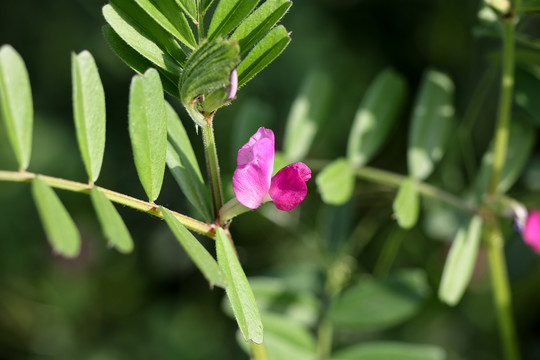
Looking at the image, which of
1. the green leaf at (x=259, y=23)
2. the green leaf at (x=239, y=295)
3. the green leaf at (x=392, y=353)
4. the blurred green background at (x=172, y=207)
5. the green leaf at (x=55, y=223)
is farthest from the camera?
the blurred green background at (x=172, y=207)

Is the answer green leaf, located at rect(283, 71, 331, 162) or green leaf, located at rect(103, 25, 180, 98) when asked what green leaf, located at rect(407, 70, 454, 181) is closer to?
green leaf, located at rect(283, 71, 331, 162)

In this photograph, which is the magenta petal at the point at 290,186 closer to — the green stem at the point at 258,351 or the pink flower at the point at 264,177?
the pink flower at the point at 264,177

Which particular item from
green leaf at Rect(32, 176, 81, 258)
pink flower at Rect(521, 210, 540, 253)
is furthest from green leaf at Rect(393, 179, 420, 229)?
green leaf at Rect(32, 176, 81, 258)

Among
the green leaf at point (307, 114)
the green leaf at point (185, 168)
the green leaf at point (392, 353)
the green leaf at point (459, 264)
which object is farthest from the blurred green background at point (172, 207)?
the green leaf at point (185, 168)

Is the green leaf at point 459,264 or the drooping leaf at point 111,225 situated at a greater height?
the green leaf at point 459,264

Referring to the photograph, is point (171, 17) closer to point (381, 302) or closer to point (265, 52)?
point (265, 52)

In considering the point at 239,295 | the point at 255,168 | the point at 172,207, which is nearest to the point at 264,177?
Answer: the point at 255,168
